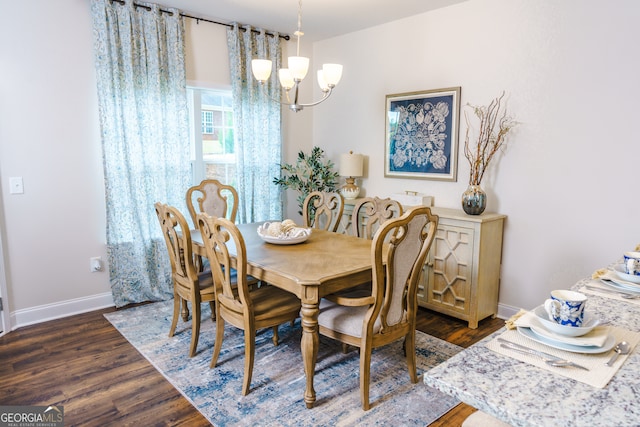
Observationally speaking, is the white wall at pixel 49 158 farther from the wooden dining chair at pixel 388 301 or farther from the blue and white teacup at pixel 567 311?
the blue and white teacup at pixel 567 311

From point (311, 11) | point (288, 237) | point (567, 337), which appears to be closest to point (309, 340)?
point (288, 237)

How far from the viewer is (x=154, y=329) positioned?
129 inches

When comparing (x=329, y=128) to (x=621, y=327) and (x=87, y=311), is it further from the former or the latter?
(x=621, y=327)

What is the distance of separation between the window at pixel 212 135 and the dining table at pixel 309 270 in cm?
162

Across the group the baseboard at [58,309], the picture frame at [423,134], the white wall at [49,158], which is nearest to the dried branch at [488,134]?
the picture frame at [423,134]

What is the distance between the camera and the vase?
331 cm

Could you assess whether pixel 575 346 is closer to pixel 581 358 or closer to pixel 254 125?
pixel 581 358

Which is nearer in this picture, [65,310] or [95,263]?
[65,310]

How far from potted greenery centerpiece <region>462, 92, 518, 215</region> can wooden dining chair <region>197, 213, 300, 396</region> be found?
1.70m

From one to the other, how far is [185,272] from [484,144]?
264 cm

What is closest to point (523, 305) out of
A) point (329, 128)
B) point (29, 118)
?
point (329, 128)

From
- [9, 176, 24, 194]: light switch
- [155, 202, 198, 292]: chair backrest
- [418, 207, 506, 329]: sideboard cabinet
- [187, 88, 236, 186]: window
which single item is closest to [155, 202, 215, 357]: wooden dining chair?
[155, 202, 198, 292]: chair backrest

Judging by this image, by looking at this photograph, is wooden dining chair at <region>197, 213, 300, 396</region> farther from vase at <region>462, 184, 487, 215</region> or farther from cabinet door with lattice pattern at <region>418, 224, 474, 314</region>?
vase at <region>462, 184, 487, 215</region>

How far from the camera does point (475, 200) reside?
332cm
